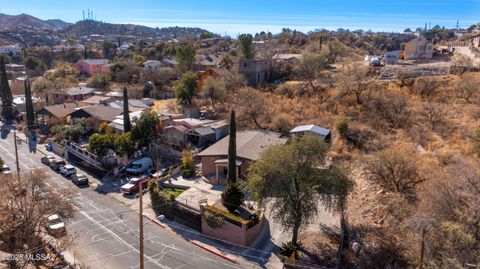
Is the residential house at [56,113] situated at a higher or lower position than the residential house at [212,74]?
lower

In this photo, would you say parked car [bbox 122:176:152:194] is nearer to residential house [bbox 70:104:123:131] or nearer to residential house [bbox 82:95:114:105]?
residential house [bbox 70:104:123:131]

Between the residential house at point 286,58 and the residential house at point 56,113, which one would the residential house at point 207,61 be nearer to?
the residential house at point 286,58

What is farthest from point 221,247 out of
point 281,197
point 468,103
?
point 468,103

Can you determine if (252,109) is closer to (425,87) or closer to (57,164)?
(57,164)

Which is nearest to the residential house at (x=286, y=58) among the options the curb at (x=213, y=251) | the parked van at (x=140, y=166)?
the parked van at (x=140, y=166)

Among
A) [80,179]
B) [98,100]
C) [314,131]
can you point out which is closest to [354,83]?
[314,131]

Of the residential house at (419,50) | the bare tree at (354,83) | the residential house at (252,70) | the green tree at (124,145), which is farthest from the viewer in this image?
the residential house at (419,50)

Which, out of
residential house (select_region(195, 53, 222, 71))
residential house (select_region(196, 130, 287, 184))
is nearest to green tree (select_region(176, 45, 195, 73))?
residential house (select_region(195, 53, 222, 71))
